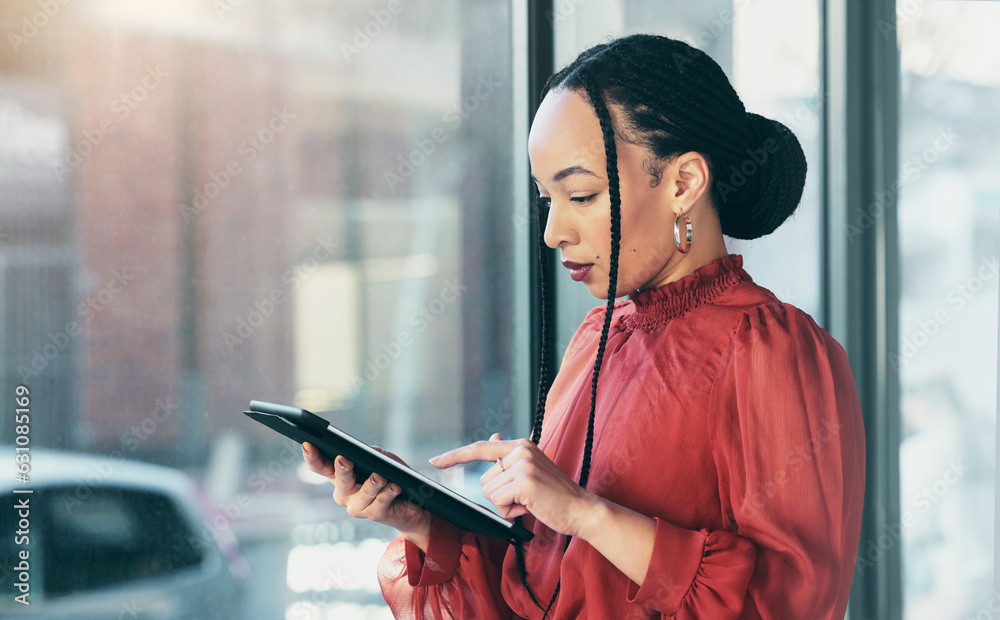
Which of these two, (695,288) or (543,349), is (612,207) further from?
(543,349)

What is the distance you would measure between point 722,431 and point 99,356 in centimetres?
121

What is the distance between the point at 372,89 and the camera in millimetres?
1672

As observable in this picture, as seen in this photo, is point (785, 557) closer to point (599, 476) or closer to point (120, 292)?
point (599, 476)

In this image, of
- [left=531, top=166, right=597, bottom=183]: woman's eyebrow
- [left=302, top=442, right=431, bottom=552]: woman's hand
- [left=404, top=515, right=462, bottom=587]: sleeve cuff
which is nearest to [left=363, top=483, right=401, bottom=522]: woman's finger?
[left=302, top=442, right=431, bottom=552]: woman's hand

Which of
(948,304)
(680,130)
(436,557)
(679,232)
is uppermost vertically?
(680,130)

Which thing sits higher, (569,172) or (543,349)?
(569,172)

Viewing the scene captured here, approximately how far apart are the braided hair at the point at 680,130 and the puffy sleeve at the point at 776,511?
0.18 meters

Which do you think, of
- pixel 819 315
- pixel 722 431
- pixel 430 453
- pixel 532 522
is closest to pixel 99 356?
pixel 430 453

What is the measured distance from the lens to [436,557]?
1.03 m

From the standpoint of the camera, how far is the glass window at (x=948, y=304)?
4.15 feet

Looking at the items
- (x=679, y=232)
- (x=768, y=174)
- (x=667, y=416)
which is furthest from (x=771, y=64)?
(x=667, y=416)

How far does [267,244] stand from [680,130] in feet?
3.28

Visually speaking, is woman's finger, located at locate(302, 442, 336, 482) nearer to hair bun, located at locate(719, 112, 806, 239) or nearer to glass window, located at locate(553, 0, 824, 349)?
hair bun, located at locate(719, 112, 806, 239)

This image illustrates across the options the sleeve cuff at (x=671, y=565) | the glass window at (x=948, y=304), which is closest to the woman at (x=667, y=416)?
the sleeve cuff at (x=671, y=565)
